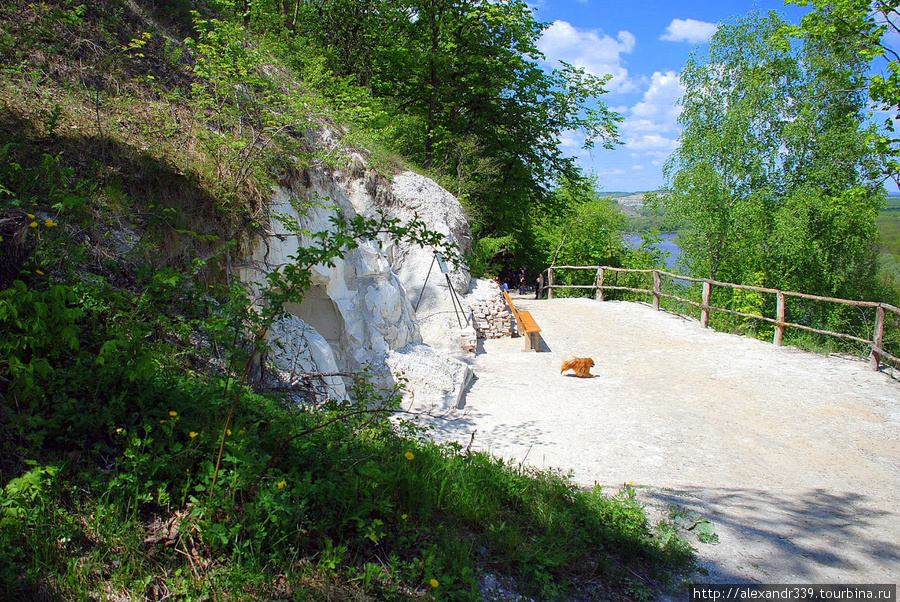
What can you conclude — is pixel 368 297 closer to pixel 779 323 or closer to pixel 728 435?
pixel 728 435

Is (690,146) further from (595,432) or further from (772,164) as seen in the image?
(595,432)

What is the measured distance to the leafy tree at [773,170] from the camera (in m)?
18.5

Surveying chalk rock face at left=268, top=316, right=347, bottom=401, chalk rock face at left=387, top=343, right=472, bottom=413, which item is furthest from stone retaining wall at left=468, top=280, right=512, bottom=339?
chalk rock face at left=268, top=316, right=347, bottom=401

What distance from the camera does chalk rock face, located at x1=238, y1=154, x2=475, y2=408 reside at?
21.2 feet

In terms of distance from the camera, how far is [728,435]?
6.50 metres

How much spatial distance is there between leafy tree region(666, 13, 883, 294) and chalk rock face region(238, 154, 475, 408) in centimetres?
1248

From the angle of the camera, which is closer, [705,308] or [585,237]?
[705,308]

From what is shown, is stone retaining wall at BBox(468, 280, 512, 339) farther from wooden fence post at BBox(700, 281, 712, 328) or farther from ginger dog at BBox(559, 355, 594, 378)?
wooden fence post at BBox(700, 281, 712, 328)

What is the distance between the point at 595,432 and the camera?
6.75 meters

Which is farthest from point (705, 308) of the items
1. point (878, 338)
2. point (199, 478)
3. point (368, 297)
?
point (199, 478)

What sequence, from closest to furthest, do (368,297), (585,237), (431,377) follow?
1. (431,377)
2. (368,297)
3. (585,237)

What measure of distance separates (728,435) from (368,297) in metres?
5.75

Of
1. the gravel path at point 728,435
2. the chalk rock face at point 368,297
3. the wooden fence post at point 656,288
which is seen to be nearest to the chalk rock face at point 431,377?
the chalk rock face at point 368,297

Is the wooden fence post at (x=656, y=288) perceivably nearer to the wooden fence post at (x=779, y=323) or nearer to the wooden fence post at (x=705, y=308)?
the wooden fence post at (x=705, y=308)
